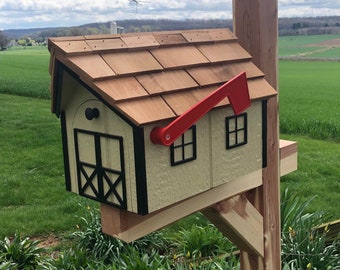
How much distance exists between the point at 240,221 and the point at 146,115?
84cm

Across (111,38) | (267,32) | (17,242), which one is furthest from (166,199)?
(17,242)

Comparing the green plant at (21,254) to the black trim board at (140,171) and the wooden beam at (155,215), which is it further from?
the black trim board at (140,171)

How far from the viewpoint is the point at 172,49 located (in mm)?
1619

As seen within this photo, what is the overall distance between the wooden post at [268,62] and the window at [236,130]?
33 centimetres

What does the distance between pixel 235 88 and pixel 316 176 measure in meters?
5.49

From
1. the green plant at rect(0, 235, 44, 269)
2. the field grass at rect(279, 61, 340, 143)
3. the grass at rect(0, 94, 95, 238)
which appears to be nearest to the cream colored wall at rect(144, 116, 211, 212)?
the green plant at rect(0, 235, 44, 269)

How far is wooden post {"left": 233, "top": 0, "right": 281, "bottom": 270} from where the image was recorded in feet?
6.33

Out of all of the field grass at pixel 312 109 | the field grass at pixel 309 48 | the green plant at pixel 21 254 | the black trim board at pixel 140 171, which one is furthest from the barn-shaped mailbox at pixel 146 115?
the field grass at pixel 309 48

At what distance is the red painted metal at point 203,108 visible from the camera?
1370mm

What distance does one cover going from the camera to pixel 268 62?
199 cm

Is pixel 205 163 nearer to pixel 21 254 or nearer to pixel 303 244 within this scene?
pixel 303 244

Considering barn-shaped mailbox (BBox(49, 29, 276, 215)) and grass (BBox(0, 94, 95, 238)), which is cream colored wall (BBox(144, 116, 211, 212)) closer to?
barn-shaped mailbox (BBox(49, 29, 276, 215))

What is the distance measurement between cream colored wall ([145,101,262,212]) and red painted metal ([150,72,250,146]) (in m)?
0.05

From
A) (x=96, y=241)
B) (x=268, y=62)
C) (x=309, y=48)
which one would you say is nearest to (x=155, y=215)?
(x=268, y=62)
